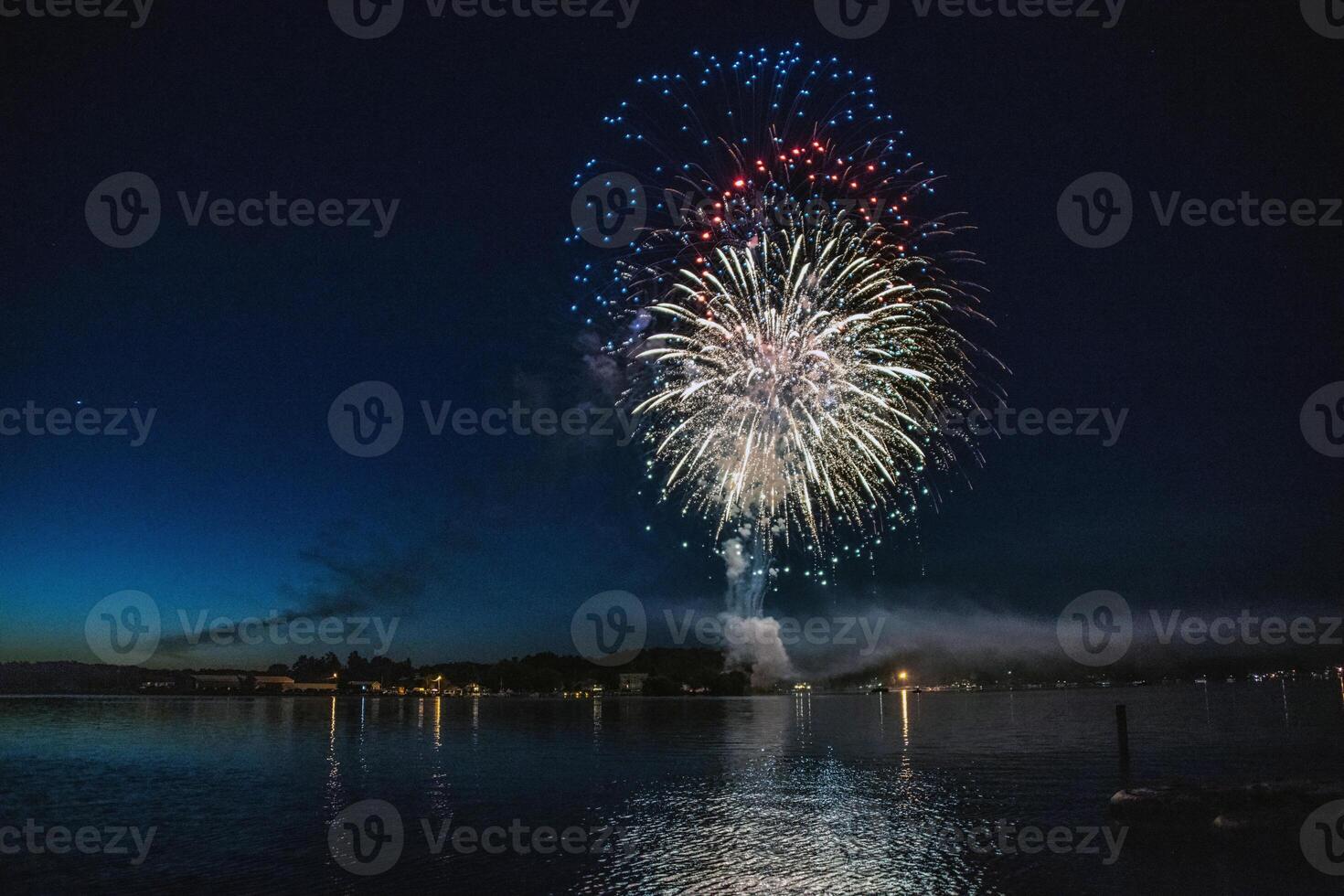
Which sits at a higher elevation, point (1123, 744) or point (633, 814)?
point (633, 814)

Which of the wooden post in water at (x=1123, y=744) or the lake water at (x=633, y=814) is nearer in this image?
the lake water at (x=633, y=814)

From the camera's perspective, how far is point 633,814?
3086 centimetres

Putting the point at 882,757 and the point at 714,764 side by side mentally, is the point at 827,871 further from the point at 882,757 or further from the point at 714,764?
the point at 882,757

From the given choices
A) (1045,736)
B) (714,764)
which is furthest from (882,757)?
(1045,736)

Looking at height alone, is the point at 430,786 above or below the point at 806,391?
below

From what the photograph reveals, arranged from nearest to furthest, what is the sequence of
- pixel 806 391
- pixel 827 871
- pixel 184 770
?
1. pixel 827 871
2. pixel 806 391
3. pixel 184 770

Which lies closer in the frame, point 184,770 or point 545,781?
point 545,781

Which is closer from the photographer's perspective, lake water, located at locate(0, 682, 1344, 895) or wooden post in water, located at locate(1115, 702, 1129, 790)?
lake water, located at locate(0, 682, 1344, 895)

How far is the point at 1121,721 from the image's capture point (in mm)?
44844

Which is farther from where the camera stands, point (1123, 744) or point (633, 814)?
point (1123, 744)

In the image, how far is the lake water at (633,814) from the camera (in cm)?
2152

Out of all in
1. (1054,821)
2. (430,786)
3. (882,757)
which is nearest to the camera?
(1054,821)

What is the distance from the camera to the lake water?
21.5 metres

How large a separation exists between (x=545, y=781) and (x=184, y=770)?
19390mm
